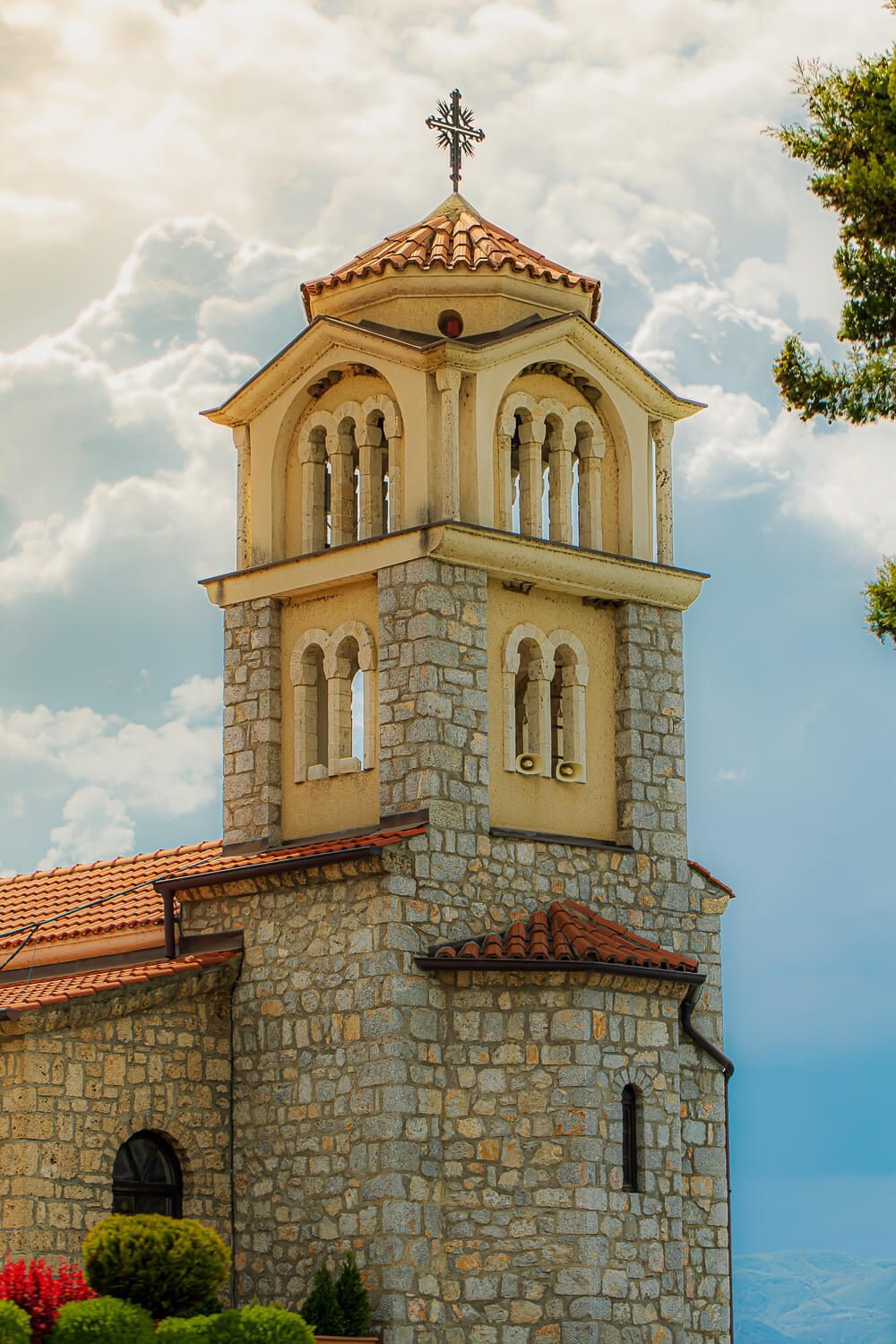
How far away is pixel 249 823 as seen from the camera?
26.6m

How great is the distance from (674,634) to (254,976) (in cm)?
605

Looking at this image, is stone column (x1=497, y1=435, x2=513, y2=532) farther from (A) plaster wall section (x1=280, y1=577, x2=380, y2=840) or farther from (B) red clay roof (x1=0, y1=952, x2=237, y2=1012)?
(B) red clay roof (x1=0, y1=952, x2=237, y2=1012)

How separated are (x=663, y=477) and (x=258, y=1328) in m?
11.2

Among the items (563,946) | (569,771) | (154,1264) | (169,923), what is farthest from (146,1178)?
(569,771)

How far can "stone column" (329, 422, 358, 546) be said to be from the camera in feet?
87.2

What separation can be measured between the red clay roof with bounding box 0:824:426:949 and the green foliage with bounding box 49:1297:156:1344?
6082 millimetres

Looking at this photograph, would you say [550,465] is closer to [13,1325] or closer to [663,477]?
[663,477]

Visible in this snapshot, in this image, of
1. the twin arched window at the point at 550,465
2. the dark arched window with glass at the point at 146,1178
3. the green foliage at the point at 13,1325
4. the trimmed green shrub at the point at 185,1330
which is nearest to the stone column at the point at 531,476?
the twin arched window at the point at 550,465

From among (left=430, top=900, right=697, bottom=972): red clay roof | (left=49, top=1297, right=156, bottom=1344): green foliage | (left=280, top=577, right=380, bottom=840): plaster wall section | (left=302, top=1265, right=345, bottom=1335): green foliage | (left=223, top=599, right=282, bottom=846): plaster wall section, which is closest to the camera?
(left=49, top=1297, right=156, bottom=1344): green foliage

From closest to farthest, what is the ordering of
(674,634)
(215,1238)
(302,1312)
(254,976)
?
(215,1238) < (302,1312) < (254,976) < (674,634)

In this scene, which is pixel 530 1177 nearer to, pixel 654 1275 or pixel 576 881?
pixel 654 1275

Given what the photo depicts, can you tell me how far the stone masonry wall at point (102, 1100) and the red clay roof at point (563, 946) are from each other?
2.76 metres

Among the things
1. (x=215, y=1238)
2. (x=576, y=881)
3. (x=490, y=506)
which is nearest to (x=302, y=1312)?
(x=215, y=1238)

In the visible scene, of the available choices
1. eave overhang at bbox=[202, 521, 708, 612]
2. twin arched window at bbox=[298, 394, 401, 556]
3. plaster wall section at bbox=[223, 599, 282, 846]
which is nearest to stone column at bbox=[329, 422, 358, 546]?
twin arched window at bbox=[298, 394, 401, 556]
